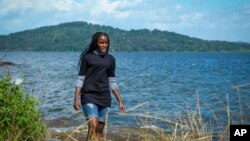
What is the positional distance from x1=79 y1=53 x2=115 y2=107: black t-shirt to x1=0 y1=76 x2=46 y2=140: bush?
3.07 ft

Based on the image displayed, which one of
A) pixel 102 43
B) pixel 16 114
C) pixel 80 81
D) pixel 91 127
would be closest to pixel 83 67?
pixel 80 81

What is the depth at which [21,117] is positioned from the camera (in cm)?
676

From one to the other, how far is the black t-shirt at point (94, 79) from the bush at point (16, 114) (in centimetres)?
93

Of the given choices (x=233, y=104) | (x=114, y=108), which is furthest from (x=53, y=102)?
(x=233, y=104)

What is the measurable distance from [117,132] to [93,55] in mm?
5803

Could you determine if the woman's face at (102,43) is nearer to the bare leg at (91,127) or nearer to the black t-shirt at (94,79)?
the black t-shirt at (94,79)

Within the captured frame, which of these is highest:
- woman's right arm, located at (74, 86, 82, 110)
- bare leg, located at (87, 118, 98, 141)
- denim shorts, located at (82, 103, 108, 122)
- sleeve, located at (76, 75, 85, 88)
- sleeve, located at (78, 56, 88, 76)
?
sleeve, located at (78, 56, 88, 76)

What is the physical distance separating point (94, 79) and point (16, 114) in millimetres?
1364

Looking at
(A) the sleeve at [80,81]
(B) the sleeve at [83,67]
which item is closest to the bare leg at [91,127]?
(A) the sleeve at [80,81]

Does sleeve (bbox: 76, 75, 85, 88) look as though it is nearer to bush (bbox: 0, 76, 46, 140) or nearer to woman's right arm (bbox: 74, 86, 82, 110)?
woman's right arm (bbox: 74, 86, 82, 110)

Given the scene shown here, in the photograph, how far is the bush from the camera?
664 centimetres

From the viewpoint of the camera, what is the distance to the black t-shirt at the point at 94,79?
22.2ft

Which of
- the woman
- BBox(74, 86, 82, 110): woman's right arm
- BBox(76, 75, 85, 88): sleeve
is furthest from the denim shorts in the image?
BBox(76, 75, 85, 88): sleeve

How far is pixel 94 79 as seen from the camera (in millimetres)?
6777
